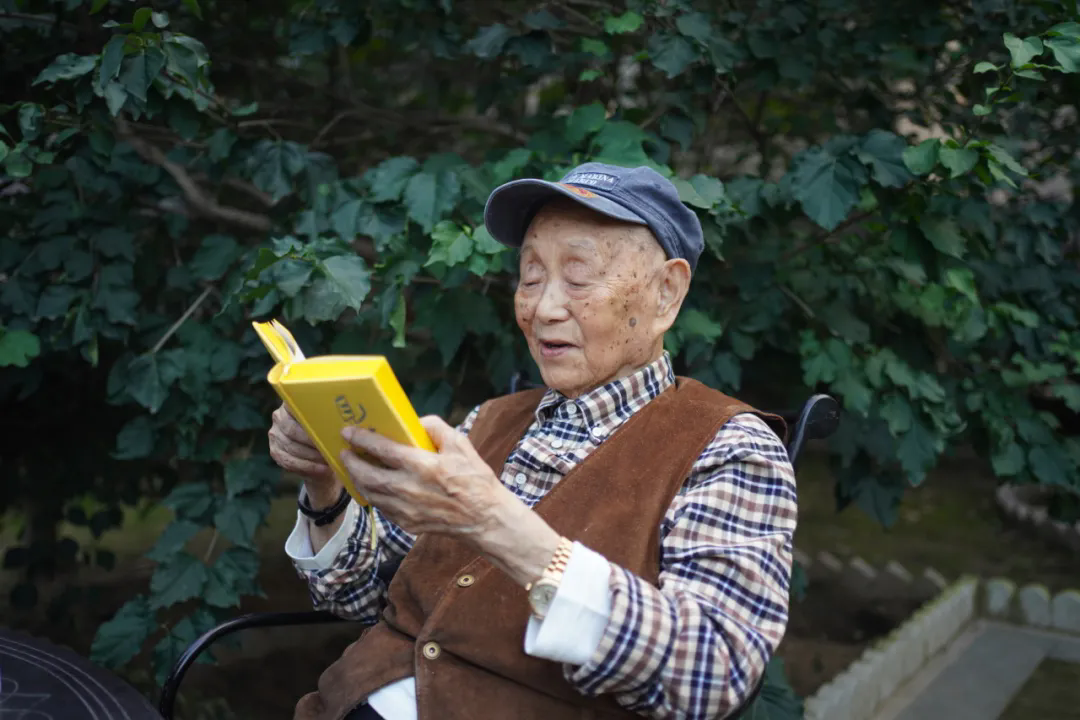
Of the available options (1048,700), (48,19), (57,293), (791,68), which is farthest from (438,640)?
(1048,700)

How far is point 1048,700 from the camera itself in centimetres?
379

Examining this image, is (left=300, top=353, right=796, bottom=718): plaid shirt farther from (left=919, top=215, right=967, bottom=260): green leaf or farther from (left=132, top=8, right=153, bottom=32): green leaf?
(left=132, top=8, right=153, bottom=32): green leaf

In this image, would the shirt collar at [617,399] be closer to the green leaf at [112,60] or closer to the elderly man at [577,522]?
the elderly man at [577,522]

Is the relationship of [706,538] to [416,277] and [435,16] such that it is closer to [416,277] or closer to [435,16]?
[416,277]

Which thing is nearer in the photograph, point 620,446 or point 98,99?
point 620,446

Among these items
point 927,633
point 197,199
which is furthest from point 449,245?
point 927,633

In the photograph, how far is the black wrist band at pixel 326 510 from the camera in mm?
1927

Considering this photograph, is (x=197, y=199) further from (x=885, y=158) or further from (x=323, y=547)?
(x=885, y=158)

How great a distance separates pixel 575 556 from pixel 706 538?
260 mm

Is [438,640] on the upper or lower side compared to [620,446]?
lower

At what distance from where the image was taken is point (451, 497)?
1398mm

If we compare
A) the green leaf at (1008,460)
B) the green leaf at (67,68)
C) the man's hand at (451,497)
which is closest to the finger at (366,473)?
the man's hand at (451,497)

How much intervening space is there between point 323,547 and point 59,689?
510 millimetres

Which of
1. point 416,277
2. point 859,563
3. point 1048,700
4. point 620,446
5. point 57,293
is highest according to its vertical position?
point 620,446
